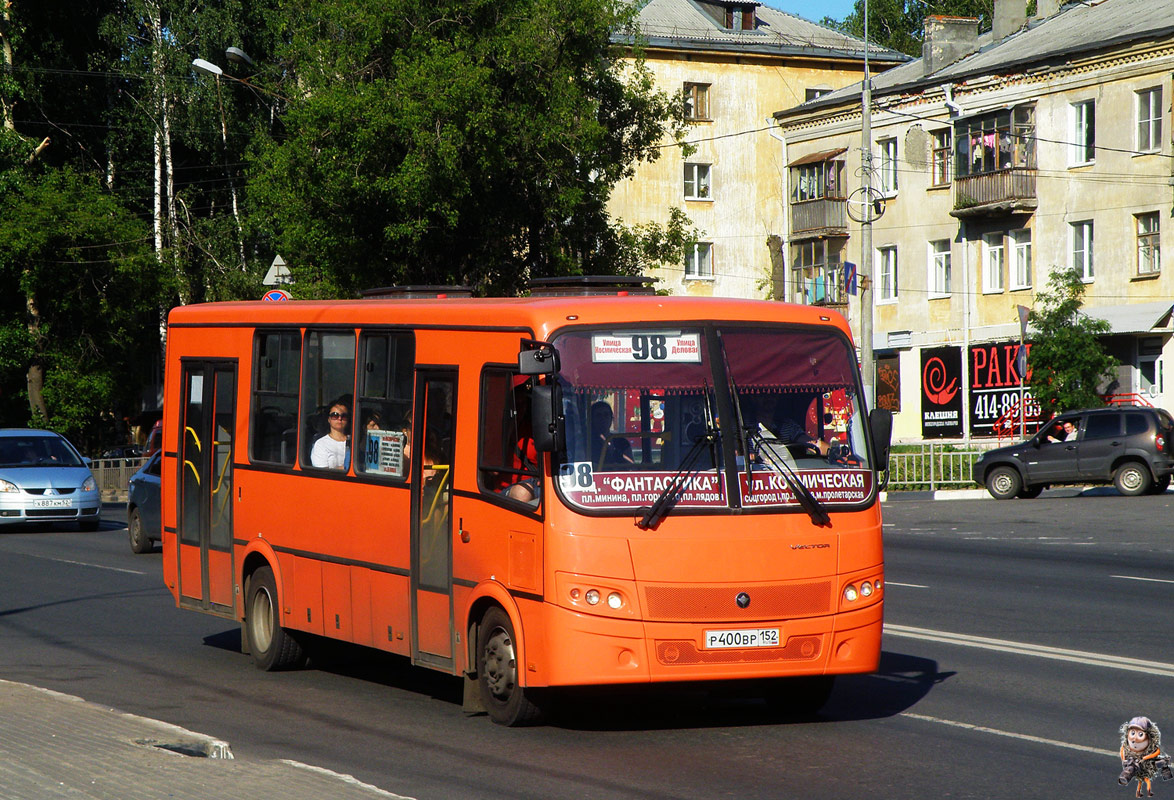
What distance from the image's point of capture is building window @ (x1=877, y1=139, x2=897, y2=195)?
5353 centimetres

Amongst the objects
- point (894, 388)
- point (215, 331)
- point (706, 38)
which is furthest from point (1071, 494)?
point (706, 38)

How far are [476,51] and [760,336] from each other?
25.4m

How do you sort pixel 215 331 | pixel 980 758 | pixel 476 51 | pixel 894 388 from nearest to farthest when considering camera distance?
pixel 980 758 → pixel 215 331 → pixel 476 51 → pixel 894 388

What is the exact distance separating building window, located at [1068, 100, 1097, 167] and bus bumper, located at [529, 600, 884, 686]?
40.2 metres

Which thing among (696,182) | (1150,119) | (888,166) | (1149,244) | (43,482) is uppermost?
(696,182)

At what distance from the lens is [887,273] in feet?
178

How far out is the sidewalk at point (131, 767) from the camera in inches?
261

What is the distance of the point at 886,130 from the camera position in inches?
2121

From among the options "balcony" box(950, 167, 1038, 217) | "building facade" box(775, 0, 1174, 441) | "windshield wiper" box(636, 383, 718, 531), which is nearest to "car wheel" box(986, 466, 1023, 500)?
"building facade" box(775, 0, 1174, 441)

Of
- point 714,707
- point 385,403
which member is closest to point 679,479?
point 714,707

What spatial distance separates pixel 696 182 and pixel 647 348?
187 feet

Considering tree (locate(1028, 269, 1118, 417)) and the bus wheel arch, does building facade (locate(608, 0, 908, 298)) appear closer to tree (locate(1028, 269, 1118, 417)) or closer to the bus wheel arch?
tree (locate(1028, 269, 1118, 417))

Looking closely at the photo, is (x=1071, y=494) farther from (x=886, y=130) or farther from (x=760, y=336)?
(x=760, y=336)

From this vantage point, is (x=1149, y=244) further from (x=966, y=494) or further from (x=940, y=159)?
(x=966, y=494)
